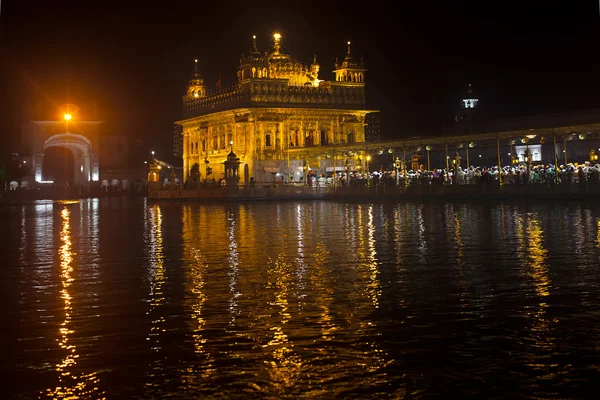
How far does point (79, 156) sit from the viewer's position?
9275cm

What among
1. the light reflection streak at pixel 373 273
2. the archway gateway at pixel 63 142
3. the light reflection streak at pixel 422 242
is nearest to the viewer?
the light reflection streak at pixel 373 273

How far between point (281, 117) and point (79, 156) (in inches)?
1222

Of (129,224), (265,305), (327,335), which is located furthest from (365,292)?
(129,224)

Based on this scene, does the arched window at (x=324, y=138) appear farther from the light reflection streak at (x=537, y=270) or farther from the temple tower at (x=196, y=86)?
the light reflection streak at (x=537, y=270)

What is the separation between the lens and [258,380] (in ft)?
22.3

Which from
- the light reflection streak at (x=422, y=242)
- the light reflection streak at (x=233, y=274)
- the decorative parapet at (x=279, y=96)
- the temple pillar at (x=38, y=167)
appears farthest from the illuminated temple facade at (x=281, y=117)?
the light reflection streak at (x=233, y=274)

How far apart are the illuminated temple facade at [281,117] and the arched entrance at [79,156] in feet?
45.7

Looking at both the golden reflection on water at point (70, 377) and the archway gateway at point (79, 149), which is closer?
the golden reflection on water at point (70, 377)

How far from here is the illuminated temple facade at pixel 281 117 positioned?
71.0 metres

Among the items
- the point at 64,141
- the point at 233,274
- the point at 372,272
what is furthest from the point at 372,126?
the point at 233,274

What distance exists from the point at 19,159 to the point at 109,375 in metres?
77.7

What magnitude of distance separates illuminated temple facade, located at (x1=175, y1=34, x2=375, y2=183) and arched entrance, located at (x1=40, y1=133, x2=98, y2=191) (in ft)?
45.7

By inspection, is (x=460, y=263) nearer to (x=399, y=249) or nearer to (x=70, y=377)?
(x=399, y=249)

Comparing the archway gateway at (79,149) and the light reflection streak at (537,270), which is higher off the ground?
the archway gateway at (79,149)
